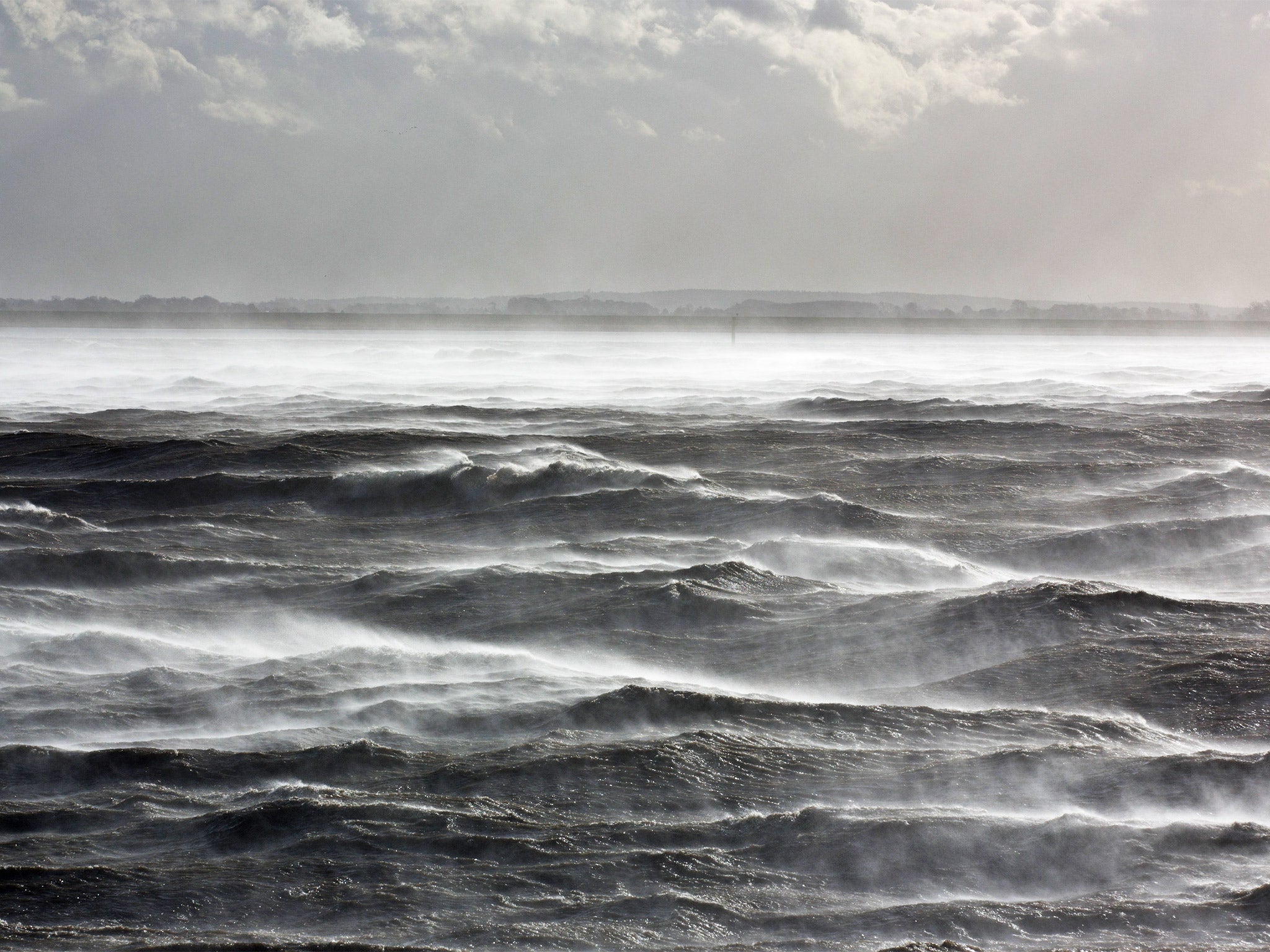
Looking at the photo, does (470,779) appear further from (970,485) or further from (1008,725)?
(970,485)

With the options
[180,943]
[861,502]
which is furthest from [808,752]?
[861,502]

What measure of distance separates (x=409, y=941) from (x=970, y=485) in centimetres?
1508

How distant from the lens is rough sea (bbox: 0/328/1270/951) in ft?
16.9

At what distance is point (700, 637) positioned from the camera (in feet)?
32.2

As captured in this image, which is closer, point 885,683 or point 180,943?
point 180,943

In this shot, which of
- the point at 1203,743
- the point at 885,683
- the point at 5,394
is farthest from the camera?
the point at 5,394

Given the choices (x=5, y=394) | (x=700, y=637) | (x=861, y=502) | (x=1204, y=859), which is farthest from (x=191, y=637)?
(x=5, y=394)

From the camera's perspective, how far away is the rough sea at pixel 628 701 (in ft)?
16.9

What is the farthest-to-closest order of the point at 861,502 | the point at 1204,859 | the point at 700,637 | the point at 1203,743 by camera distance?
the point at 861,502, the point at 700,637, the point at 1203,743, the point at 1204,859

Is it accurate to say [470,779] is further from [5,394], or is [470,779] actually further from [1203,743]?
[5,394]

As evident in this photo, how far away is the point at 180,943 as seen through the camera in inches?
188

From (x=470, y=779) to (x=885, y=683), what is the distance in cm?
360

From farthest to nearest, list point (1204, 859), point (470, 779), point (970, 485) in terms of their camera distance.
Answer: point (970, 485), point (470, 779), point (1204, 859)

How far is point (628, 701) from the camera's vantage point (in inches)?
305
